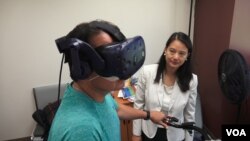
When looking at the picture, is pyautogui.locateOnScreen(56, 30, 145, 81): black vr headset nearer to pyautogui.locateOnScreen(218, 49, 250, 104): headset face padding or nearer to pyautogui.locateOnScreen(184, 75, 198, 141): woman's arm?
pyautogui.locateOnScreen(184, 75, 198, 141): woman's arm

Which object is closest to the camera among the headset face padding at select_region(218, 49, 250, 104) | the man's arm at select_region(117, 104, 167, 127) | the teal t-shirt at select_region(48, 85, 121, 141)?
the teal t-shirt at select_region(48, 85, 121, 141)

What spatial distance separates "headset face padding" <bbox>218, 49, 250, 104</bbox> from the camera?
1.72 metres

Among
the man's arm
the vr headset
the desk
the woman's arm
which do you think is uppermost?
the vr headset

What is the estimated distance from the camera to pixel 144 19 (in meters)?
2.84

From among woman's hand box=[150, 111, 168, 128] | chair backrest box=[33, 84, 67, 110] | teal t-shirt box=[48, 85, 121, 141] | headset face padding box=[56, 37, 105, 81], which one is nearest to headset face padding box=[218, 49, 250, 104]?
woman's hand box=[150, 111, 168, 128]

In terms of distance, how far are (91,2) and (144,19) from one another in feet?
2.09

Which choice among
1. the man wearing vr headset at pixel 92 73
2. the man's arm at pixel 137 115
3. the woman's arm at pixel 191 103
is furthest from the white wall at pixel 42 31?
the man wearing vr headset at pixel 92 73

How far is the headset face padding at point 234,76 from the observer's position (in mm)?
1720

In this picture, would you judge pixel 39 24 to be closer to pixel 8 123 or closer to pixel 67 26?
pixel 67 26

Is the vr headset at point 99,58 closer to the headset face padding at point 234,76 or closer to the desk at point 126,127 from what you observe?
the headset face padding at point 234,76

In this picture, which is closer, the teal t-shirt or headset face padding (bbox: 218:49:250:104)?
the teal t-shirt

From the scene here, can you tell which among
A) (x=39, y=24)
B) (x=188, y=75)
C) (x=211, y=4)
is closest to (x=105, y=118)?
(x=188, y=75)

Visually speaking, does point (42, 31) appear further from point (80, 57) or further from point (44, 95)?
point (80, 57)

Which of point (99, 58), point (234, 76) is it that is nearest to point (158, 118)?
point (99, 58)
